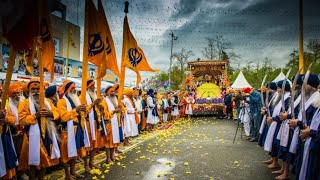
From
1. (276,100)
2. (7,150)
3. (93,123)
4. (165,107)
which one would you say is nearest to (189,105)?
(165,107)

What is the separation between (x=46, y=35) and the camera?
5375 mm

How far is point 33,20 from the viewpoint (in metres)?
4.67

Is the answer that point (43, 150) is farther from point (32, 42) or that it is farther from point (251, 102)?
point (251, 102)

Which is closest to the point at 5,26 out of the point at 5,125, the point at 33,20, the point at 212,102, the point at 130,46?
the point at 33,20

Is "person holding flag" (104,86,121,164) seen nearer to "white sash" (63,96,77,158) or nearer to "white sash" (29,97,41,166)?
"white sash" (63,96,77,158)

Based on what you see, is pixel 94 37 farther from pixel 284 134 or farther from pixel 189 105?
pixel 189 105

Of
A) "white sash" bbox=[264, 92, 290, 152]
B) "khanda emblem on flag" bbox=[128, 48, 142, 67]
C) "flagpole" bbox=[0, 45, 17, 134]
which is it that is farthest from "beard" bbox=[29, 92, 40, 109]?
"white sash" bbox=[264, 92, 290, 152]

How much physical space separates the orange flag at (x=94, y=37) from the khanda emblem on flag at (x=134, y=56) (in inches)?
52.0

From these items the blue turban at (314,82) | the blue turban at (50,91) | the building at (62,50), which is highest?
the building at (62,50)

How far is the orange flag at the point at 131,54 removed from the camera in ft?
24.3

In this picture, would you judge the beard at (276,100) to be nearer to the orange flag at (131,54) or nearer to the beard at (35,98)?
the orange flag at (131,54)

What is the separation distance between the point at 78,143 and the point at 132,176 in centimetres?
139

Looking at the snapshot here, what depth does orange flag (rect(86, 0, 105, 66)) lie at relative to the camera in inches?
243

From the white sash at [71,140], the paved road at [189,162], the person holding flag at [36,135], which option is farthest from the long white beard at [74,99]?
the paved road at [189,162]
